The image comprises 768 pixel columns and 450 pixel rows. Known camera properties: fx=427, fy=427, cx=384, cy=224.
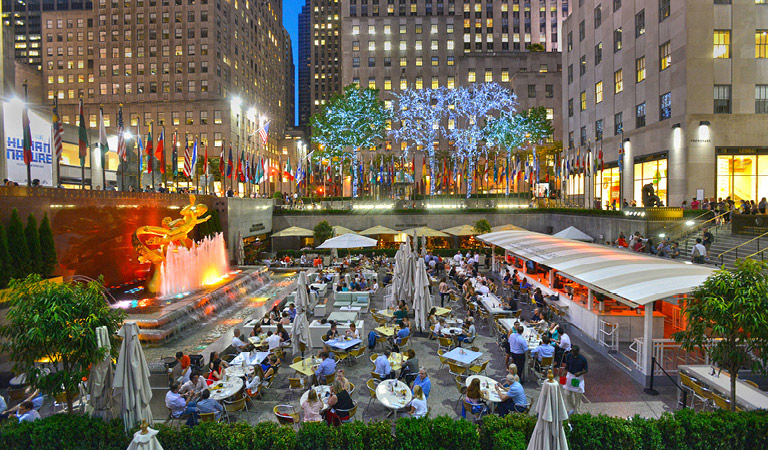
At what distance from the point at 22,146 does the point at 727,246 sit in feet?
146

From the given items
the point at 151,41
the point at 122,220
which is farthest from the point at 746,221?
the point at 151,41

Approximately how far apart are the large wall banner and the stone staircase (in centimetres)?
4191

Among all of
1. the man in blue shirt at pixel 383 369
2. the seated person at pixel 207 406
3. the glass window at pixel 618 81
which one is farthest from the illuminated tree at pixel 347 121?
the seated person at pixel 207 406

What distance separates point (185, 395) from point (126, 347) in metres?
2.57

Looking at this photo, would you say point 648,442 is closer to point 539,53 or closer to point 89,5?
point 539,53

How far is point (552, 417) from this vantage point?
6742 mm

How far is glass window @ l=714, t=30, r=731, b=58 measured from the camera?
29.7m

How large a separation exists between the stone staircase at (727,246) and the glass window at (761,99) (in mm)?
13445

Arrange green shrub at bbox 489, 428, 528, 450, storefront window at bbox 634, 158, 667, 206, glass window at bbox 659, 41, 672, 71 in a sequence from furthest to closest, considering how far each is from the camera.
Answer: storefront window at bbox 634, 158, 667, 206
glass window at bbox 659, 41, 672, 71
green shrub at bbox 489, 428, 528, 450

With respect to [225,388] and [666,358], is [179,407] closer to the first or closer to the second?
[225,388]

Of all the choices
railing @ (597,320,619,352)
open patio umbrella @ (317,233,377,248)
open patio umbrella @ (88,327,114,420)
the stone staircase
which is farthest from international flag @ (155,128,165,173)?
the stone staircase

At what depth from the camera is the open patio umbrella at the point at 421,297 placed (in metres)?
16.0

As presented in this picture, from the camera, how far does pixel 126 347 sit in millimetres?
7820

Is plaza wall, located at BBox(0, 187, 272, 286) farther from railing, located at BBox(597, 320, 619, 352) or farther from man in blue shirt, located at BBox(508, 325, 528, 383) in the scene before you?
railing, located at BBox(597, 320, 619, 352)
